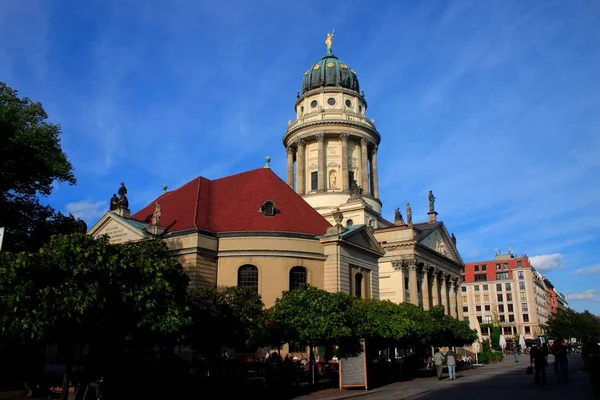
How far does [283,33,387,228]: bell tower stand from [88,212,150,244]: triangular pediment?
27.0m

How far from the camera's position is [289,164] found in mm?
66938

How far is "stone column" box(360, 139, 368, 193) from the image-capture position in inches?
2447

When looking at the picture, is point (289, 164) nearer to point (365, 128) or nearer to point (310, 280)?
point (365, 128)

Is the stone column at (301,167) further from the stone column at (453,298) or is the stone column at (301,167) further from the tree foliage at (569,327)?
the tree foliage at (569,327)

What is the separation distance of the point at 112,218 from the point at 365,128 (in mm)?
34827

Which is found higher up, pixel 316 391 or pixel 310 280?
pixel 310 280

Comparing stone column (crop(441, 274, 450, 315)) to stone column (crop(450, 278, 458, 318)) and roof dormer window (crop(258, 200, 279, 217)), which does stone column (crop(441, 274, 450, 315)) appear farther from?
roof dormer window (crop(258, 200, 279, 217))

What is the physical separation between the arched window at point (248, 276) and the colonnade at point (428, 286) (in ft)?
80.3

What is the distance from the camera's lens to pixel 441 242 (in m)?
66.8

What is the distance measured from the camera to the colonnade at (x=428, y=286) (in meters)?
56.0

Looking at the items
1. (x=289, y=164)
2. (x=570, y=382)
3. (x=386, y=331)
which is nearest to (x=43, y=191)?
(x=386, y=331)

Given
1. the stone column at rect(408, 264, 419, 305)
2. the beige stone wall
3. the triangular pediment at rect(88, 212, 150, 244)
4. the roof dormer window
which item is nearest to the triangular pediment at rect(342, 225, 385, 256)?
the beige stone wall

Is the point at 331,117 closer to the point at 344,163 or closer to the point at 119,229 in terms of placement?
the point at 344,163

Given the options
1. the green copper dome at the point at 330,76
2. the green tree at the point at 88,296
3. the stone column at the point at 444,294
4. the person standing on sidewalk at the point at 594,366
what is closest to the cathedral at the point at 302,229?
the stone column at the point at 444,294
